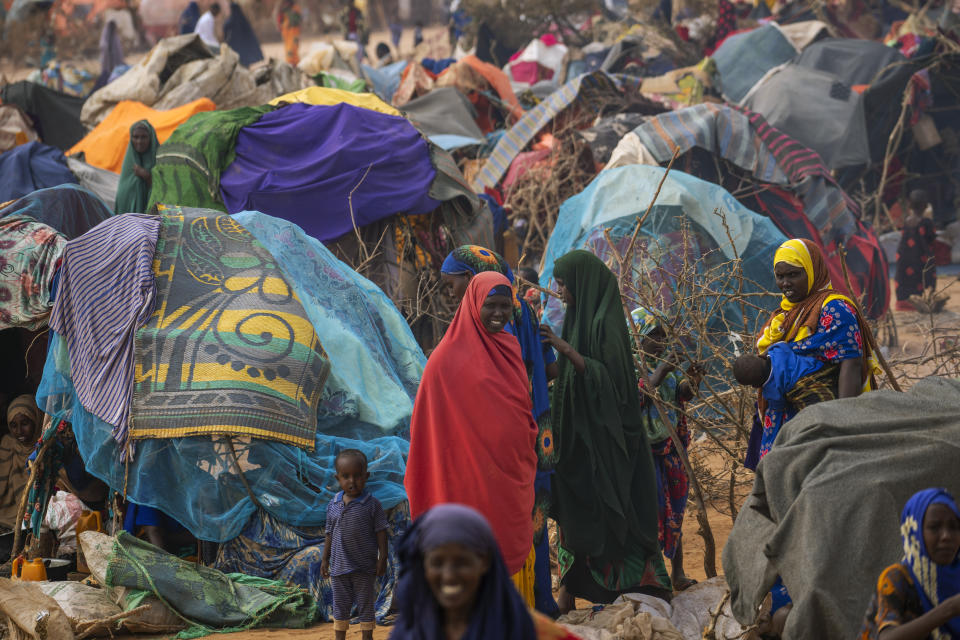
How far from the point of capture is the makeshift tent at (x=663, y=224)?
9000 millimetres

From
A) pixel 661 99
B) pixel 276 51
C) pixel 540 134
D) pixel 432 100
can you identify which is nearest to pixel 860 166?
pixel 661 99

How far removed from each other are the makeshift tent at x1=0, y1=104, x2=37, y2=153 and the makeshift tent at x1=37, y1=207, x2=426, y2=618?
6822 millimetres

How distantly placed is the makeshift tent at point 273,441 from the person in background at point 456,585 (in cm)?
307

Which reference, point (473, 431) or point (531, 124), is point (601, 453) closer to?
point (473, 431)

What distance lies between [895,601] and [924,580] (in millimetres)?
101

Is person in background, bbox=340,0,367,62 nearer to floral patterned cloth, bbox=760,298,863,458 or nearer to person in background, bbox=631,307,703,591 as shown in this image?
person in background, bbox=631,307,703,591

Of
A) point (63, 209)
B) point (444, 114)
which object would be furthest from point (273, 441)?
point (444, 114)

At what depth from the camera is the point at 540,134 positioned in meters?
14.1

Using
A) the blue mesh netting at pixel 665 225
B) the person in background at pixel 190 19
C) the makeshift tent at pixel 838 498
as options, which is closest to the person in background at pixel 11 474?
the blue mesh netting at pixel 665 225

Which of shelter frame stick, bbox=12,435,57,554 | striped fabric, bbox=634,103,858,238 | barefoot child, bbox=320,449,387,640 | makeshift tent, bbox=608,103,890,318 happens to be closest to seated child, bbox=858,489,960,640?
barefoot child, bbox=320,449,387,640

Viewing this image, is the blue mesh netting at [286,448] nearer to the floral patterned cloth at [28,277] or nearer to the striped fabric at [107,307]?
the striped fabric at [107,307]

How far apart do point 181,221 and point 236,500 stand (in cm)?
173

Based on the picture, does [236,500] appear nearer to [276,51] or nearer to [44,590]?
[44,590]

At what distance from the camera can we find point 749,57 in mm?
18609
